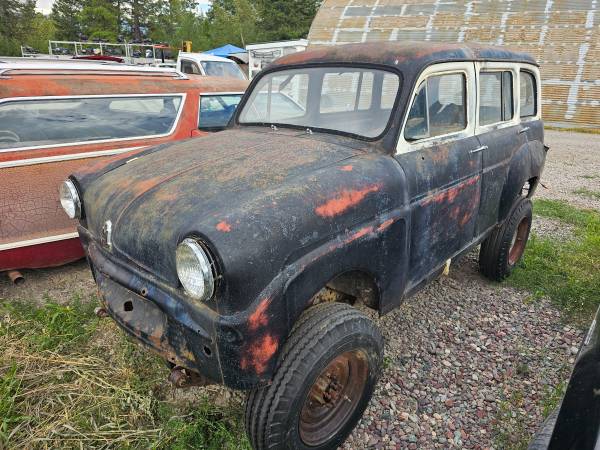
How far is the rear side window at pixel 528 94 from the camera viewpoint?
3.81 meters

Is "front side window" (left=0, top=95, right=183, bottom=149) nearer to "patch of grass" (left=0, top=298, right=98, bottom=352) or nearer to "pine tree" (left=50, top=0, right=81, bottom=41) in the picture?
"patch of grass" (left=0, top=298, right=98, bottom=352)

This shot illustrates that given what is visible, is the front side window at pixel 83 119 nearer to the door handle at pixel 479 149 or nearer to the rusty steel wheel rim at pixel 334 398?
the door handle at pixel 479 149

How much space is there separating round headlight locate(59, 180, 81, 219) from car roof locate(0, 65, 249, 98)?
1.58 m

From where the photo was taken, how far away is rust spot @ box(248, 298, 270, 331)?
1.74 m

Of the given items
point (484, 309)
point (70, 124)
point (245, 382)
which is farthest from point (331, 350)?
point (70, 124)

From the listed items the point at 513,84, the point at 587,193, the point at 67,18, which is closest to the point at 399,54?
the point at 513,84

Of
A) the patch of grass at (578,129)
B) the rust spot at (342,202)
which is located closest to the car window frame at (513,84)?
the rust spot at (342,202)

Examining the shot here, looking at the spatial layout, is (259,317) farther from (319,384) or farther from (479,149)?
(479,149)

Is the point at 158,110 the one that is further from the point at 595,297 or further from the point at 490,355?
the point at 595,297

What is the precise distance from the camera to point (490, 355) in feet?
9.98

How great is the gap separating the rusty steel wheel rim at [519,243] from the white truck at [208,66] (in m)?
8.87

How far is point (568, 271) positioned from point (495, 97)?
6.20ft

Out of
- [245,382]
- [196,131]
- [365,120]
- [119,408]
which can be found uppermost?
[365,120]

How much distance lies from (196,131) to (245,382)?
344cm
